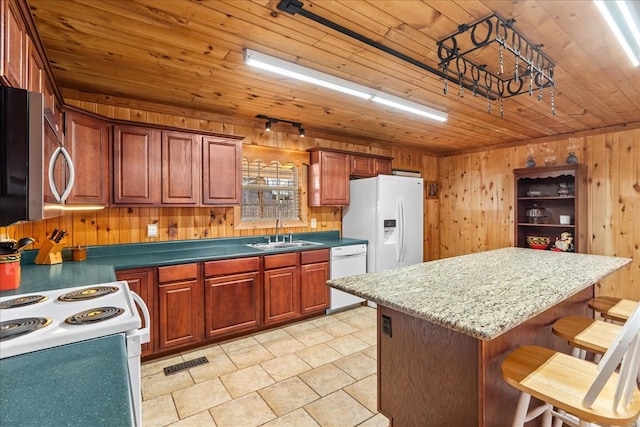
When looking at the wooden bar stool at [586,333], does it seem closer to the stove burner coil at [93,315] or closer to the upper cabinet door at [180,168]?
the stove burner coil at [93,315]

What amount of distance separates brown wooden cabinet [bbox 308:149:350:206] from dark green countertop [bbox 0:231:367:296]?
556 mm

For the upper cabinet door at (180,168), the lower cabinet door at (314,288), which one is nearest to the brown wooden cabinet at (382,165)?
the lower cabinet door at (314,288)

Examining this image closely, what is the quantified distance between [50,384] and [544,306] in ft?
5.86

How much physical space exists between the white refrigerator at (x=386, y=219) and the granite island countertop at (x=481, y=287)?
174 cm

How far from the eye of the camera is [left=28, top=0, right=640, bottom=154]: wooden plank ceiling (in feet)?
5.56

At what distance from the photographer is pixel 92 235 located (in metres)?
2.94

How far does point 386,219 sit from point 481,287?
261 centimetres

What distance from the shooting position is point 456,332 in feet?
4.72

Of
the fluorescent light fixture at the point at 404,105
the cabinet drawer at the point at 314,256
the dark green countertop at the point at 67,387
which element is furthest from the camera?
the cabinet drawer at the point at 314,256

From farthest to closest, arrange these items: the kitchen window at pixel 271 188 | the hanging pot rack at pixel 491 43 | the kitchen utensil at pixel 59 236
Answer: the kitchen window at pixel 271 188 < the kitchen utensil at pixel 59 236 < the hanging pot rack at pixel 491 43

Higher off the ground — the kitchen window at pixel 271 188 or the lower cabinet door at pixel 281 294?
the kitchen window at pixel 271 188

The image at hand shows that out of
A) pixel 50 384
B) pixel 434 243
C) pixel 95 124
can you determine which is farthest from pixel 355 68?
pixel 434 243

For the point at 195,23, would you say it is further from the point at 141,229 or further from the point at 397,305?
the point at 141,229

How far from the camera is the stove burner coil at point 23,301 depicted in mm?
1530
